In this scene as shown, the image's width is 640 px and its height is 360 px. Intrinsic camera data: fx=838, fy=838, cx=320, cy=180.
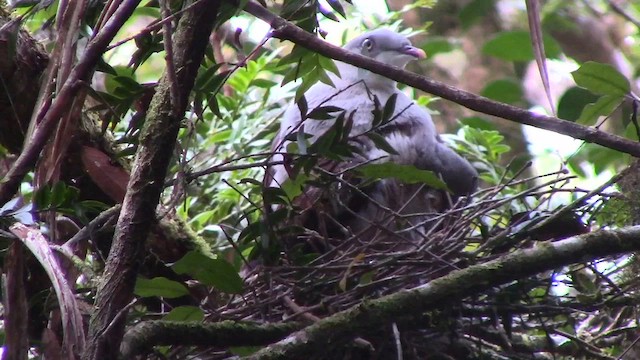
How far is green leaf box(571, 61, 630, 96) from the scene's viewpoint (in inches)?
70.1

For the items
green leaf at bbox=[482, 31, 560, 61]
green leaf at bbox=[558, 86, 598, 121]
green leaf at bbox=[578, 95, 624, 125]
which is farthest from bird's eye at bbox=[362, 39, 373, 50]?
green leaf at bbox=[578, 95, 624, 125]

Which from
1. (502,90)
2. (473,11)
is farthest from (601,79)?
(473,11)

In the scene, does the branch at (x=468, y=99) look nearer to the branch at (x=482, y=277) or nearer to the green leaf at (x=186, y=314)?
the branch at (x=482, y=277)

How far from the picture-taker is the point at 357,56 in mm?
1644

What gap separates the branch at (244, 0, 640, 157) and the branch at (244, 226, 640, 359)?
222 mm

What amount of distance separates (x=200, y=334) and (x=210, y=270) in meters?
0.16

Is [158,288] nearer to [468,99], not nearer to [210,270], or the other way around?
[210,270]

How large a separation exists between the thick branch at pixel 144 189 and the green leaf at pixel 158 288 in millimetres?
252

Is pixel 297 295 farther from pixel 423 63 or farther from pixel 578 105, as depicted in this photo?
pixel 423 63

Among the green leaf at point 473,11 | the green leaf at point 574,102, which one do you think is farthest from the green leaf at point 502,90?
the green leaf at point 574,102

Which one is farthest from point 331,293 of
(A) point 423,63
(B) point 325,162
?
(A) point 423,63

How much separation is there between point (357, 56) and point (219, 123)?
1608 millimetres

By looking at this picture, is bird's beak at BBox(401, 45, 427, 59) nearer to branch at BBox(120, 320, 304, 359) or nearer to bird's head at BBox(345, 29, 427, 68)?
bird's head at BBox(345, 29, 427, 68)

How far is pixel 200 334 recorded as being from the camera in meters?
1.58
